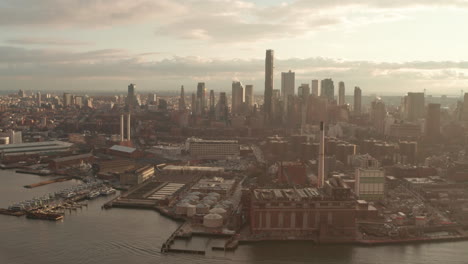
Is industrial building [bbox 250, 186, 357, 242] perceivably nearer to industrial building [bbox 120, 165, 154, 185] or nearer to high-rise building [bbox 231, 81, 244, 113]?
industrial building [bbox 120, 165, 154, 185]

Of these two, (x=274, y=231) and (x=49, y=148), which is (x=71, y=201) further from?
(x=49, y=148)

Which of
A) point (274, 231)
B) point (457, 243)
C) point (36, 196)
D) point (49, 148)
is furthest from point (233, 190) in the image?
point (49, 148)

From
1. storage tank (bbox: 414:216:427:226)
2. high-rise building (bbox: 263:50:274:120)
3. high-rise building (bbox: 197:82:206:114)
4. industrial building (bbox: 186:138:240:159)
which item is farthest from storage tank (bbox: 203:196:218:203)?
high-rise building (bbox: 197:82:206:114)

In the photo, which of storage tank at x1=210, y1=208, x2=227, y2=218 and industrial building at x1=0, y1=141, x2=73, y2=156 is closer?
storage tank at x1=210, y1=208, x2=227, y2=218

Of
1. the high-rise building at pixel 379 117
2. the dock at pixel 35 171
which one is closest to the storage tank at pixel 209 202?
the dock at pixel 35 171

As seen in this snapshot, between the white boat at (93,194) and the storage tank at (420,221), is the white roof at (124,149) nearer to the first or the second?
the white boat at (93,194)

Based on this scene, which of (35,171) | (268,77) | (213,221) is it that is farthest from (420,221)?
(268,77)

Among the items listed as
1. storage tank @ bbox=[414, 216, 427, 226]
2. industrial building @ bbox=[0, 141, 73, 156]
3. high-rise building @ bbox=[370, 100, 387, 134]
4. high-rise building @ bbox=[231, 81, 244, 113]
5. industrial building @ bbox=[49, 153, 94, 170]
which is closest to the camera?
storage tank @ bbox=[414, 216, 427, 226]
